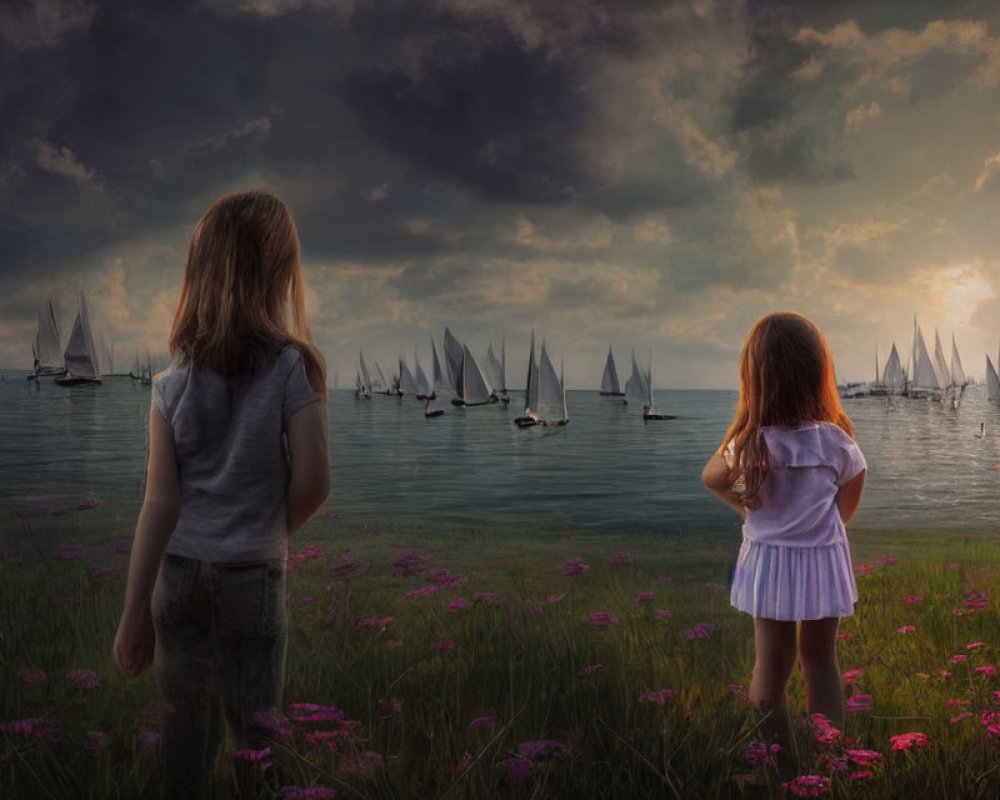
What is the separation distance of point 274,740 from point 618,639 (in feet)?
8.47

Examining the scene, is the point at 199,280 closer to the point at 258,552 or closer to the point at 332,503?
the point at 258,552

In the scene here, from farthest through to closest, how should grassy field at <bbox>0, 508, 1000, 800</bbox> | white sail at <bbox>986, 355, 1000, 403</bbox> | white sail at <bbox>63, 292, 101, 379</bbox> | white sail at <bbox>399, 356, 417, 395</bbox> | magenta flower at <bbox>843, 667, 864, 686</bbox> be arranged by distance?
1. white sail at <bbox>399, 356, 417, 395</bbox>
2. white sail at <bbox>986, 355, 1000, 403</bbox>
3. white sail at <bbox>63, 292, 101, 379</bbox>
4. magenta flower at <bbox>843, 667, 864, 686</bbox>
5. grassy field at <bbox>0, 508, 1000, 800</bbox>

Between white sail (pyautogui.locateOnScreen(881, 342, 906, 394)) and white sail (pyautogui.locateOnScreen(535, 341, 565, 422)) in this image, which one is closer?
white sail (pyautogui.locateOnScreen(535, 341, 565, 422))

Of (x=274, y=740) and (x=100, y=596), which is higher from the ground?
(x=274, y=740)

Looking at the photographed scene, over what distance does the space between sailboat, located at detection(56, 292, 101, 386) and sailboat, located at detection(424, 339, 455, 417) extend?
32.0m

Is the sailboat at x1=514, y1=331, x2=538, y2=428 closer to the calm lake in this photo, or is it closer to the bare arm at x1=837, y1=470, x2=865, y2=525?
the calm lake

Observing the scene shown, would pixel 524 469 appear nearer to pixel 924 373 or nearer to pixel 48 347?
pixel 48 347

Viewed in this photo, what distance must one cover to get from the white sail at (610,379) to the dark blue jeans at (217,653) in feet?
311

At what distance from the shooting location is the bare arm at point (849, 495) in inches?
124

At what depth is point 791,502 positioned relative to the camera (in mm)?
3088

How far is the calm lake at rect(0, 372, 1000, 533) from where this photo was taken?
61.9 ft

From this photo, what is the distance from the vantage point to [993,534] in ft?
44.4

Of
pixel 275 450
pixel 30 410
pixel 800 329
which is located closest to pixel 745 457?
pixel 800 329

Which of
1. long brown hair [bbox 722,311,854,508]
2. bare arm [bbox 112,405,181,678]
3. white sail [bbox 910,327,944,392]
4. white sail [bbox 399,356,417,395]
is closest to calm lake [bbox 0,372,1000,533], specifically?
bare arm [bbox 112,405,181,678]
